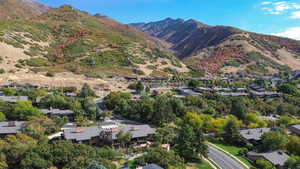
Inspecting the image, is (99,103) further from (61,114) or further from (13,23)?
(13,23)

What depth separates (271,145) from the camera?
118ft

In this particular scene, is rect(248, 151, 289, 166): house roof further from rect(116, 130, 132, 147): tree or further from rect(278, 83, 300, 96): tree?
rect(278, 83, 300, 96): tree

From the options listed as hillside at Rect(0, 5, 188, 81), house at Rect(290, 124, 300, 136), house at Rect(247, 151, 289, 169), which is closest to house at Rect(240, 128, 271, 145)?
house at Rect(247, 151, 289, 169)

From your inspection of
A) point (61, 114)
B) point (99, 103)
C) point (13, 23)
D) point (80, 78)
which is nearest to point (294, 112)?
point (99, 103)

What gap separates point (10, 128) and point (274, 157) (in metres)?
41.4

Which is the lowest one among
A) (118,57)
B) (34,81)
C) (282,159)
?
(282,159)

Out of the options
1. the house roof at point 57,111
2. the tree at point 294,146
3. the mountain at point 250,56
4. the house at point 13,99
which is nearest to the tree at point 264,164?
the tree at point 294,146

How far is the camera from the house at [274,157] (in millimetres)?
31797

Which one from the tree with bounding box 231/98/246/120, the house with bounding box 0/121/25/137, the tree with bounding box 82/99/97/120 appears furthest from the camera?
the tree with bounding box 231/98/246/120

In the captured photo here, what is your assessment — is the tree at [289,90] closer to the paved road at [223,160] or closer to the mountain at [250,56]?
the paved road at [223,160]

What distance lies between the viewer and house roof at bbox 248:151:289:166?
3208 centimetres

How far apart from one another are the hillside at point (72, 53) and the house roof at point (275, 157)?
65.1 meters

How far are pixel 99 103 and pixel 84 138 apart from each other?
79.3 ft

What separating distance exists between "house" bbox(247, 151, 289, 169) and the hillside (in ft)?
209
